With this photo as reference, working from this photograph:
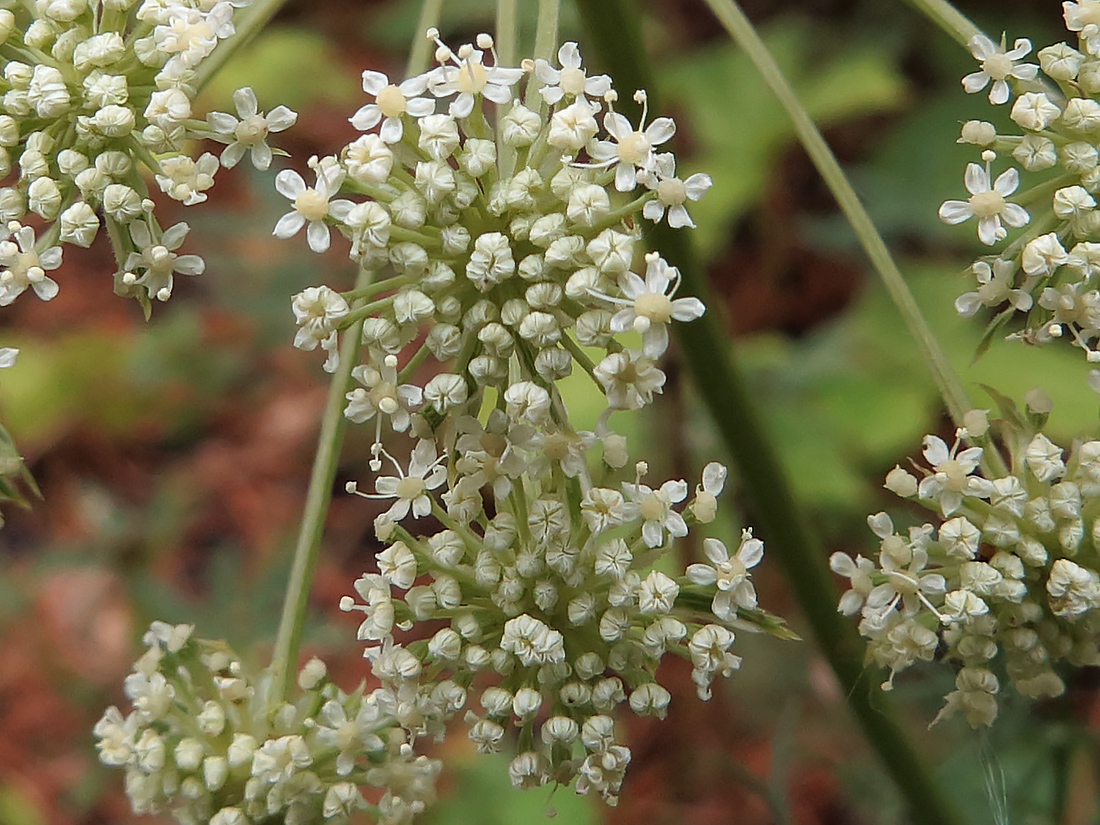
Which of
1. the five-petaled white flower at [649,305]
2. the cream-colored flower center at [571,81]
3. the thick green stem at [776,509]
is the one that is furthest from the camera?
the thick green stem at [776,509]

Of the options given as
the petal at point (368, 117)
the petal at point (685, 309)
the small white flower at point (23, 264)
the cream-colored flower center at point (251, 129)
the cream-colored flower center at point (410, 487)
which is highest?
the petal at point (368, 117)

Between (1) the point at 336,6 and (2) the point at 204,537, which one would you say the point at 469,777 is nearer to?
(2) the point at 204,537

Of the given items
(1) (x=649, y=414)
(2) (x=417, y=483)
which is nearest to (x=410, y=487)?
(2) (x=417, y=483)

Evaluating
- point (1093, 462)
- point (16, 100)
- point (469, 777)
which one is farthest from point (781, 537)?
point (469, 777)

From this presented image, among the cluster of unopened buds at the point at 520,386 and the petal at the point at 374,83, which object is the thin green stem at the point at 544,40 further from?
the petal at the point at 374,83

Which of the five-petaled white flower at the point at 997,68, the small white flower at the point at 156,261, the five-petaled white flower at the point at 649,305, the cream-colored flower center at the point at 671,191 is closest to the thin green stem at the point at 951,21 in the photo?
the five-petaled white flower at the point at 997,68

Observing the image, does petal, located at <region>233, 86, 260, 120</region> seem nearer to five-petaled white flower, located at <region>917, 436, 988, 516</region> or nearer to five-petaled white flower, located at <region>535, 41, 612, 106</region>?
five-petaled white flower, located at <region>535, 41, 612, 106</region>

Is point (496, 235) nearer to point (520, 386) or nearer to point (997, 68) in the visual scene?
point (520, 386)
